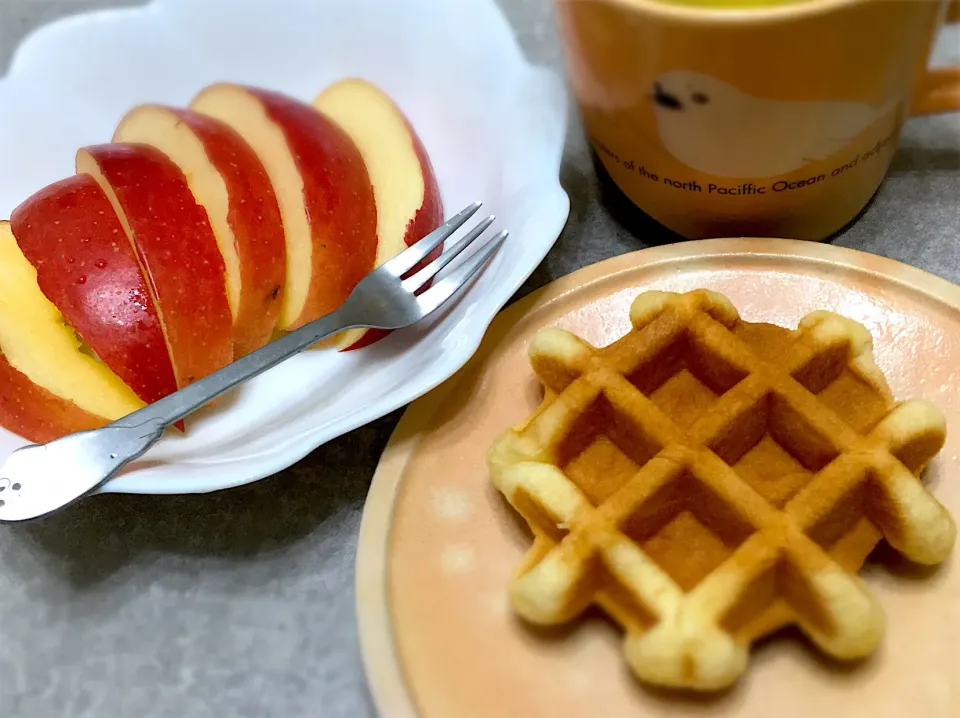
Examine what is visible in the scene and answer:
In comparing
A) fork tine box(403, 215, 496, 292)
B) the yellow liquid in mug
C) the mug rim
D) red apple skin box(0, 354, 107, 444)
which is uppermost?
the mug rim

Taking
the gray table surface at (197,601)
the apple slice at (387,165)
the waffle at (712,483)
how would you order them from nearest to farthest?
the waffle at (712,483) < the gray table surface at (197,601) < the apple slice at (387,165)

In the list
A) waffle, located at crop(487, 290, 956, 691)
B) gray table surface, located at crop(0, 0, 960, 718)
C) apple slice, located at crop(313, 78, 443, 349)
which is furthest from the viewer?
apple slice, located at crop(313, 78, 443, 349)

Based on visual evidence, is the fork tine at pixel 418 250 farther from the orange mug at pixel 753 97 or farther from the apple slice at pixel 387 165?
the orange mug at pixel 753 97

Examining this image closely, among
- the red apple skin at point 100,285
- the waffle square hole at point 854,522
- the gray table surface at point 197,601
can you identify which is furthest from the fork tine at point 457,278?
the waffle square hole at point 854,522

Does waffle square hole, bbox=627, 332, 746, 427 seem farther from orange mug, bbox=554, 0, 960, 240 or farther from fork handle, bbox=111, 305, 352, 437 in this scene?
fork handle, bbox=111, 305, 352, 437

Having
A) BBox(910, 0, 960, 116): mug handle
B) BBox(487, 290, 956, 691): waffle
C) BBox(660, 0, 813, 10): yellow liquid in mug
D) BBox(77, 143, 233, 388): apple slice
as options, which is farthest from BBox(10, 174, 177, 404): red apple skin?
BBox(910, 0, 960, 116): mug handle

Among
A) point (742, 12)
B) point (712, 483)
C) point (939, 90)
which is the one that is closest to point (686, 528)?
point (712, 483)
